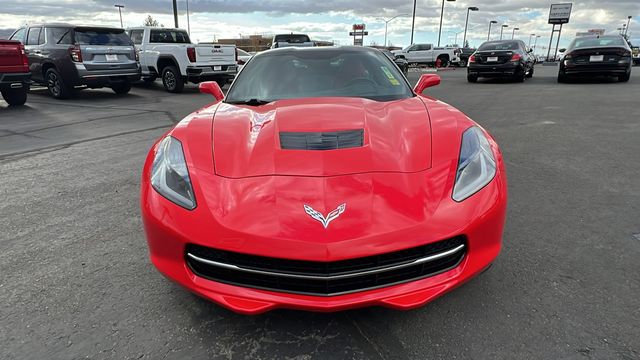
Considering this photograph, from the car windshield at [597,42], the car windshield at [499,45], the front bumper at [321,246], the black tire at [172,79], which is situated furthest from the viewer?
the car windshield at [499,45]

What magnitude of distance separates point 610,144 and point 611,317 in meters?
4.39

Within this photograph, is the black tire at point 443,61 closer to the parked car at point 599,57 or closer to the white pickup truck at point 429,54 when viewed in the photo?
the white pickup truck at point 429,54

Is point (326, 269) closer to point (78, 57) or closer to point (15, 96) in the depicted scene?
point (78, 57)

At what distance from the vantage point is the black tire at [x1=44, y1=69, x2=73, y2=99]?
10883 millimetres

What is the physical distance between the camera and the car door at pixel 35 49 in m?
11.1

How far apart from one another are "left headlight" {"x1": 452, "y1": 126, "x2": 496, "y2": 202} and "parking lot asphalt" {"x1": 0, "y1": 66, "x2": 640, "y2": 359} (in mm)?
642

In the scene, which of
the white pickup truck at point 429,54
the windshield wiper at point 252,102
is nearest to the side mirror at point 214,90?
the windshield wiper at point 252,102

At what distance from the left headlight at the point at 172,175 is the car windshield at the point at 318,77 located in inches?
36.3

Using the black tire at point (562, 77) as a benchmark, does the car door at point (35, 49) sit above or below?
above

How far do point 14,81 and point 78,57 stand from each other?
1721 mm

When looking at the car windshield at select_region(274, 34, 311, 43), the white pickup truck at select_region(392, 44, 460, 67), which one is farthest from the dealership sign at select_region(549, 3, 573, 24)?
the car windshield at select_region(274, 34, 311, 43)

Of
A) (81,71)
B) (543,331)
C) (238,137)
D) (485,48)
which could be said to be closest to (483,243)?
(543,331)

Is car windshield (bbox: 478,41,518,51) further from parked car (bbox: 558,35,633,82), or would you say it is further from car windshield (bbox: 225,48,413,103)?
car windshield (bbox: 225,48,413,103)

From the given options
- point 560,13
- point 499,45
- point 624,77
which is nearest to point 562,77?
point 624,77
